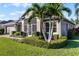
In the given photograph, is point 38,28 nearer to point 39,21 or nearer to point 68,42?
point 39,21

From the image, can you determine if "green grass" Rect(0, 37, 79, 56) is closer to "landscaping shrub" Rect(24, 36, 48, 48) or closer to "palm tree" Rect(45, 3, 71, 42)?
"landscaping shrub" Rect(24, 36, 48, 48)

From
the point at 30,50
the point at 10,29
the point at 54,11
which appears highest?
the point at 54,11

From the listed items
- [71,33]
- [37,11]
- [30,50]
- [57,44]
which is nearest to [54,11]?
[37,11]

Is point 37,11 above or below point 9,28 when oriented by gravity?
above

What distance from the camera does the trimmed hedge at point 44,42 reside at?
25.5 ft

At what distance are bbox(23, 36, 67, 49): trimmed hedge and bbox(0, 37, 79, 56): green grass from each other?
82 millimetres

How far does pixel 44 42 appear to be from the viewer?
25.6ft

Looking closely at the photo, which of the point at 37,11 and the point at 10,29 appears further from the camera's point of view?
the point at 10,29

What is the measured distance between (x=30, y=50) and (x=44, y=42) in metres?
0.34

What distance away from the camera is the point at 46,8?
770 centimetres

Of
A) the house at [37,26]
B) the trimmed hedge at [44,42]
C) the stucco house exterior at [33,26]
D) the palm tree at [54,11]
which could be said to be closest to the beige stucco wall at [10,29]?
the stucco house exterior at [33,26]

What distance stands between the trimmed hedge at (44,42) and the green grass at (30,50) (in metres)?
0.08

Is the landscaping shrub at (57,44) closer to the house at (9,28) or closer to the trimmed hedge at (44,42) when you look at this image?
the trimmed hedge at (44,42)

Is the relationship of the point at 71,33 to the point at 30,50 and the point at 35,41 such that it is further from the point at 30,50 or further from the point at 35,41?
the point at 30,50
